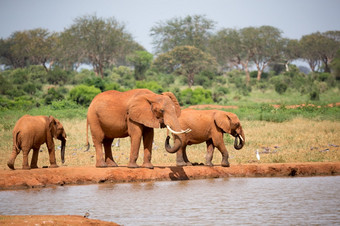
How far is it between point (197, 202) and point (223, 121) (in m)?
3.91

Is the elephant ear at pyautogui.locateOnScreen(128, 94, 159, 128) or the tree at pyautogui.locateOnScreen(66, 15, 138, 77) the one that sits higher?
the tree at pyautogui.locateOnScreen(66, 15, 138, 77)

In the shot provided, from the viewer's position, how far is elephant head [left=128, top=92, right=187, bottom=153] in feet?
41.6

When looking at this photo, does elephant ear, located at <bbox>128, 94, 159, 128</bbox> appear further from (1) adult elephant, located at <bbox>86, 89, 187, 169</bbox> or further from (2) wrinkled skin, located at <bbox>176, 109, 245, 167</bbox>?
(2) wrinkled skin, located at <bbox>176, 109, 245, 167</bbox>

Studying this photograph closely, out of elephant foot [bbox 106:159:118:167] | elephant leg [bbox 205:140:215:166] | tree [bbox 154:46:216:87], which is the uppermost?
tree [bbox 154:46:216:87]

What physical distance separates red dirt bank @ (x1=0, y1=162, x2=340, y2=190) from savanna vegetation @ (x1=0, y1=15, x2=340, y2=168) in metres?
1.88

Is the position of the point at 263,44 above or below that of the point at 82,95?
above

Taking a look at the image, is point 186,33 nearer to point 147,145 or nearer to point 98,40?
point 98,40

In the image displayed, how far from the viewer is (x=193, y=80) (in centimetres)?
5381

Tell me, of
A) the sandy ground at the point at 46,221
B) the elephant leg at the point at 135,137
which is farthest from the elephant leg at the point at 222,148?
the sandy ground at the point at 46,221

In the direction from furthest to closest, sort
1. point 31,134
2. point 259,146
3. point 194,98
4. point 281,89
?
point 281,89
point 194,98
point 259,146
point 31,134

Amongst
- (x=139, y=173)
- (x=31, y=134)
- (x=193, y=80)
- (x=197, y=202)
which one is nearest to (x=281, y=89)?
(x=193, y=80)

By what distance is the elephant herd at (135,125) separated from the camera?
42.3 ft

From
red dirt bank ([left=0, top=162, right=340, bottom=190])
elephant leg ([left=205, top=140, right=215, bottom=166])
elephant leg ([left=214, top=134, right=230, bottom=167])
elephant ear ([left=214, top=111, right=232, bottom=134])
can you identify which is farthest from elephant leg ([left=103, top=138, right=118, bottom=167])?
elephant ear ([left=214, top=111, right=232, bottom=134])

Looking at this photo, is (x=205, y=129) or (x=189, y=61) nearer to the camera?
(x=205, y=129)
